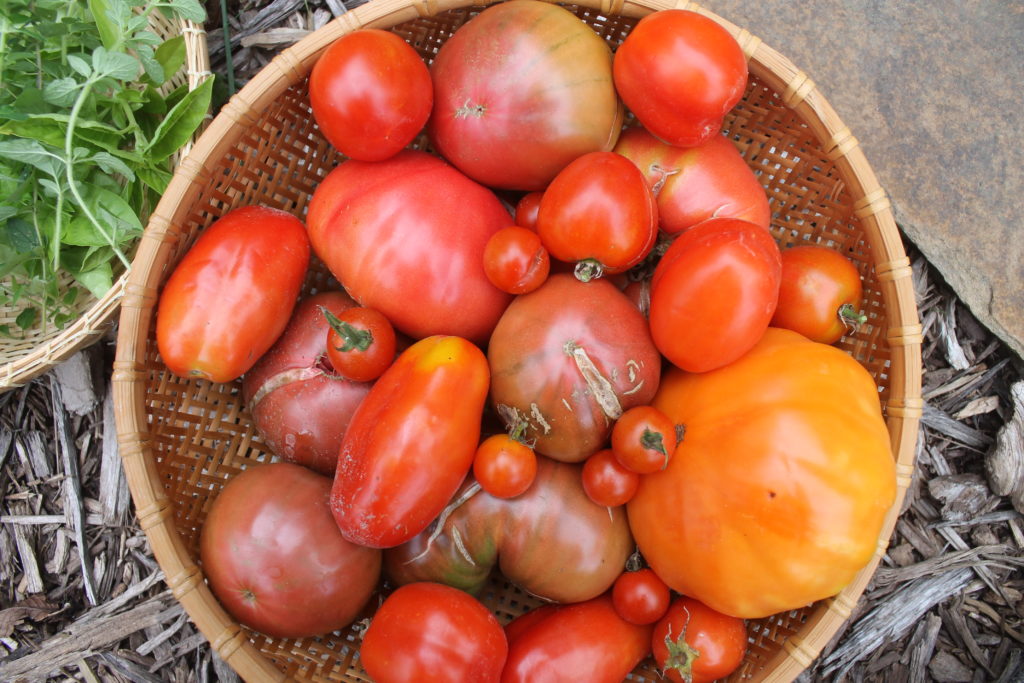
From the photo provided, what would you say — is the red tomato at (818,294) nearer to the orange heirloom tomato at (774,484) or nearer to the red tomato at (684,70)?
the orange heirloom tomato at (774,484)

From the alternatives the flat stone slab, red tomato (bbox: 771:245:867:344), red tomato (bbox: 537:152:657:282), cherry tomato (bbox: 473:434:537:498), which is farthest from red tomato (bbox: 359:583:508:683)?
the flat stone slab

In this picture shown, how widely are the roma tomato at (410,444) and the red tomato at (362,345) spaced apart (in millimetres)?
37

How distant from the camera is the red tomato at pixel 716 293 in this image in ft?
3.84

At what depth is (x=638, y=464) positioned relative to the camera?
1.21m

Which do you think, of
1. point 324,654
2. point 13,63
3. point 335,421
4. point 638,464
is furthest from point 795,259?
point 13,63

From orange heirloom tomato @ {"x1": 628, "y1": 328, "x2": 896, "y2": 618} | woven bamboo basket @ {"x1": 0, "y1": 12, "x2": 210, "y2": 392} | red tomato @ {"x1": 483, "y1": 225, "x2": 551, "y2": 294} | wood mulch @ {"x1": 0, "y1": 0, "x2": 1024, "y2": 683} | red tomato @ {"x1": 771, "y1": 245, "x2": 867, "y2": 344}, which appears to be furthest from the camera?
wood mulch @ {"x1": 0, "y1": 0, "x2": 1024, "y2": 683}

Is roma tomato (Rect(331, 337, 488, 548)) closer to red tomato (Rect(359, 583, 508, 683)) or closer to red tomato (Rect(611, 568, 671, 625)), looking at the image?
red tomato (Rect(359, 583, 508, 683))

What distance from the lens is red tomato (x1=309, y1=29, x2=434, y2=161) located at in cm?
126

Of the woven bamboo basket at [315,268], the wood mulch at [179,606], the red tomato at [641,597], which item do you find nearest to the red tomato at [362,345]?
the woven bamboo basket at [315,268]

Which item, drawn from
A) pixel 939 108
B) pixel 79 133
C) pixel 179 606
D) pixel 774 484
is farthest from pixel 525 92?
pixel 179 606

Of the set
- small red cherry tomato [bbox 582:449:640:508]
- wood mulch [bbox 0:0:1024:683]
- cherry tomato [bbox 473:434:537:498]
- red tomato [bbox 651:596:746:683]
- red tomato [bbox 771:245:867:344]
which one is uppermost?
red tomato [bbox 771:245:867:344]

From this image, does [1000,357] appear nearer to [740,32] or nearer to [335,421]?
[740,32]

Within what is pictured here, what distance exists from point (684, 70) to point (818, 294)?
0.48m

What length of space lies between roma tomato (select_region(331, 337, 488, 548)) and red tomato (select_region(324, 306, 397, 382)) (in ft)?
0.12
